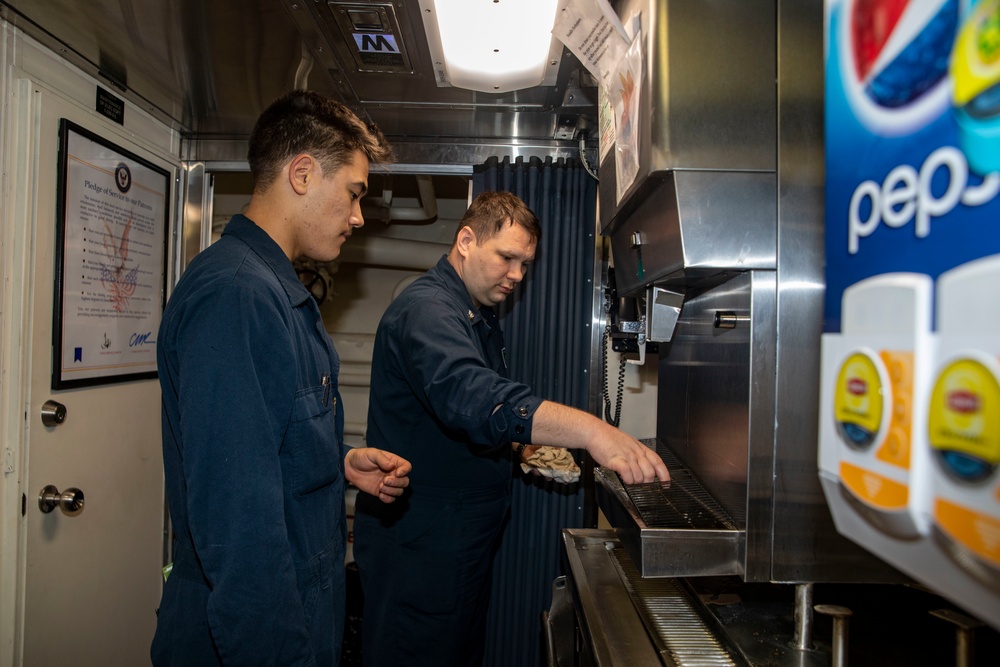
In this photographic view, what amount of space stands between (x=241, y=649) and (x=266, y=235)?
30.4 inches

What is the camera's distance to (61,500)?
5.82 feet

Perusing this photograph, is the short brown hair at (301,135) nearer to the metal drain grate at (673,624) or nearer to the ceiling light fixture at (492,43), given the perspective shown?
the ceiling light fixture at (492,43)

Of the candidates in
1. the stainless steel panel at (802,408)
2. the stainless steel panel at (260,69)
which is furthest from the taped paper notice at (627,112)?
the stainless steel panel at (260,69)

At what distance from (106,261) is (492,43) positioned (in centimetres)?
152

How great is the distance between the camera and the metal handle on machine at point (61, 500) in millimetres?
1743

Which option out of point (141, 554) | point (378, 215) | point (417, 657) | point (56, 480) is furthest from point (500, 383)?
point (378, 215)

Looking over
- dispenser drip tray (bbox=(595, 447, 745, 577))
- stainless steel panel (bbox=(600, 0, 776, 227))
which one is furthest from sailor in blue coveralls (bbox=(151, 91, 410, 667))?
stainless steel panel (bbox=(600, 0, 776, 227))

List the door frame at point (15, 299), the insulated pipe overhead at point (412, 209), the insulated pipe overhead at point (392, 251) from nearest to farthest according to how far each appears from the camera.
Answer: the door frame at point (15, 299)
the insulated pipe overhead at point (412, 209)
the insulated pipe overhead at point (392, 251)

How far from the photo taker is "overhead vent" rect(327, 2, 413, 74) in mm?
1522

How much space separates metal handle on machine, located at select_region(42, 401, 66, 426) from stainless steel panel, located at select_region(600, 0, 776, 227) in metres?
1.85

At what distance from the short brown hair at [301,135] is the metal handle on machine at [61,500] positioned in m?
1.25

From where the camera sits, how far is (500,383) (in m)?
1.38

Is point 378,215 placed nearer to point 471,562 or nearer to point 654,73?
point 471,562

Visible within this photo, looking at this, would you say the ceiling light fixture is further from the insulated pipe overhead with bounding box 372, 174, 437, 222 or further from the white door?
the insulated pipe overhead with bounding box 372, 174, 437, 222
